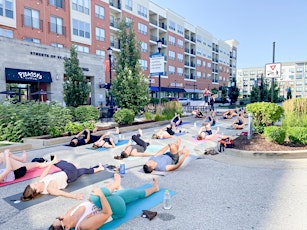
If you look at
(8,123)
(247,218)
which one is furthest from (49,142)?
(247,218)

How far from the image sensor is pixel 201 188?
477 cm

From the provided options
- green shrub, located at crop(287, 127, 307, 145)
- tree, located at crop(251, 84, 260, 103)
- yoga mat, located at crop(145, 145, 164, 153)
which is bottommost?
yoga mat, located at crop(145, 145, 164, 153)

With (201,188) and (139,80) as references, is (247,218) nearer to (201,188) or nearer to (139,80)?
(201,188)

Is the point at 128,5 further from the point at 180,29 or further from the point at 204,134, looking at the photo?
the point at 204,134

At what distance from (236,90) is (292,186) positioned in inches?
1339

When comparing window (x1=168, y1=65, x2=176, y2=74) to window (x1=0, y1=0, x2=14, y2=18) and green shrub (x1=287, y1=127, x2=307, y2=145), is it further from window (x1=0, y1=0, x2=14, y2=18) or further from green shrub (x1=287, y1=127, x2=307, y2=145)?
green shrub (x1=287, y1=127, x2=307, y2=145)

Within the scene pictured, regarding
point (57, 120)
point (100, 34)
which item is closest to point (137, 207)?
point (57, 120)

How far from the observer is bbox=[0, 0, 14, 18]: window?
21797mm

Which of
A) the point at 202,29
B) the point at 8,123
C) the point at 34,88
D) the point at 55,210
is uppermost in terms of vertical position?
the point at 202,29

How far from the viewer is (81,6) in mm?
29578

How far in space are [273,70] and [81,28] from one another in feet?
81.9

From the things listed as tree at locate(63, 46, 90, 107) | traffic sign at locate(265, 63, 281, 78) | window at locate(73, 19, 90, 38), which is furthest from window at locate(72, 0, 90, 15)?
traffic sign at locate(265, 63, 281, 78)

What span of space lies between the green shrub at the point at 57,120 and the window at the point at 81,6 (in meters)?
22.3

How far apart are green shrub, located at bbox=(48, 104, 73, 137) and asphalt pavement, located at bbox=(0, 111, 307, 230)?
360 cm
